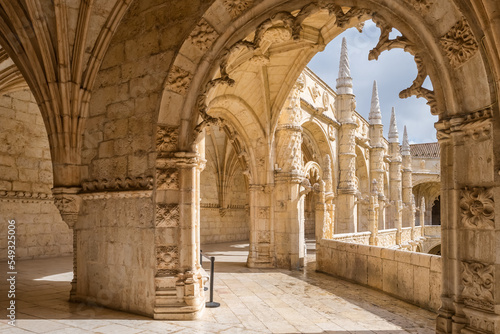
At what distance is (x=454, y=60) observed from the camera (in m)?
3.32

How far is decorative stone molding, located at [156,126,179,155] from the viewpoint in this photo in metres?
4.88

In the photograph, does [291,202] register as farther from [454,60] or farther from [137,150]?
[454,60]

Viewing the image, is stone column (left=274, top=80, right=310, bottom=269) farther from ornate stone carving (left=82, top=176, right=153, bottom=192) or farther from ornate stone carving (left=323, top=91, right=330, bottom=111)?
ornate stone carving (left=323, top=91, right=330, bottom=111)

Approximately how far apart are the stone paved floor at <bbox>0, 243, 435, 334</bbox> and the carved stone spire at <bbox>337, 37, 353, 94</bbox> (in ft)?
33.2

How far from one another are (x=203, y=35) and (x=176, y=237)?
244cm

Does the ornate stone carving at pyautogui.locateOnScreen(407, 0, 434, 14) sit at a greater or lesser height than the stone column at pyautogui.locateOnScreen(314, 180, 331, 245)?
greater

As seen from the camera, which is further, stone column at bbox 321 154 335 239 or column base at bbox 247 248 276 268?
stone column at bbox 321 154 335 239

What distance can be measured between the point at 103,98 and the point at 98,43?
0.71m

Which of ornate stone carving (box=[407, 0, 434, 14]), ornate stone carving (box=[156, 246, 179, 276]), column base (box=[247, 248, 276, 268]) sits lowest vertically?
column base (box=[247, 248, 276, 268])

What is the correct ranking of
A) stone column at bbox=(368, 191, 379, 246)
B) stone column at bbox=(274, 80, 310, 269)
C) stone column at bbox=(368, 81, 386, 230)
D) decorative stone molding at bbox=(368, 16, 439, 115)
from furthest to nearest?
stone column at bbox=(368, 81, 386, 230) → stone column at bbox=(368, 191, 379, 246) → stone column at bbox=(274, 80, 310, 269) → decorative stone molding at bbox=(368, 16, 439, 115)

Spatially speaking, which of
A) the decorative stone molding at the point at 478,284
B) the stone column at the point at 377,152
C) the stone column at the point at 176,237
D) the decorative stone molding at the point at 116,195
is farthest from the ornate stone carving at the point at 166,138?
the stone column at the point at 377,152

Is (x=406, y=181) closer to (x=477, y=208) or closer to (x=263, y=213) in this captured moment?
(x=263, y=213)

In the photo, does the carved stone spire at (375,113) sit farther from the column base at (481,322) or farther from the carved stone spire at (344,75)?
the column base at (481,322)

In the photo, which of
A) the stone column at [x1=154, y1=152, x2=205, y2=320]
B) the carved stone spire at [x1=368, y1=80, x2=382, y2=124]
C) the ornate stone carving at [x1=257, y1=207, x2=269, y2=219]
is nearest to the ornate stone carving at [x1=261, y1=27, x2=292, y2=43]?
the stone column at [x1=154, y1=152, x2=205, y2=320]
